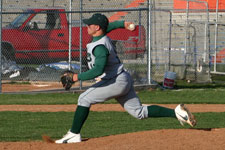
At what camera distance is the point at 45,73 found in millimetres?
16656

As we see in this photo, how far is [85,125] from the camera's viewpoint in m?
10.0

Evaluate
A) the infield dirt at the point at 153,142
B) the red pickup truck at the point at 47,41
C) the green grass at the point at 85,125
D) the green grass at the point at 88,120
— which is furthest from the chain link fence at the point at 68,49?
the infield dirt at the point at 153,142

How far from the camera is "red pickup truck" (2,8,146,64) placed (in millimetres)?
17141

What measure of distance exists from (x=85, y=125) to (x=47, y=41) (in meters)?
8.24

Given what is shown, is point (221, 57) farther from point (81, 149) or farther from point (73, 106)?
point (81, 149)

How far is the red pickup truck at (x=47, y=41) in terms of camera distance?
17.1m

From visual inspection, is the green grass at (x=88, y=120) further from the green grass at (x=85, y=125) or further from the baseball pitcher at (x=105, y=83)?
the baseball pitcher at (x=105, y=83)

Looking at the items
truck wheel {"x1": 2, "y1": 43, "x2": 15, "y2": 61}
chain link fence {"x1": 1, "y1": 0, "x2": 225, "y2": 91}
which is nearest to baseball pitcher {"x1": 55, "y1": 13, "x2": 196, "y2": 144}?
chain link fence {"x1": 1, "y1": 0, "x2": 225, "y2": 91}

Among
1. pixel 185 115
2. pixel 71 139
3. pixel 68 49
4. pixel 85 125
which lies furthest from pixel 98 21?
pixel 68 49

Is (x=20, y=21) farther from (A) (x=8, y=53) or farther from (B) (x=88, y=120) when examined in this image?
(B) (x=88, y=120)

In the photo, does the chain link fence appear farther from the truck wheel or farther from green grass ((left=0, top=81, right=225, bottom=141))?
green grass ((left=0, top=81, right=225, bottom=141))

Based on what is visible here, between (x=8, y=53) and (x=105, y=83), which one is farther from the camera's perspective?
(x=8, y=53)

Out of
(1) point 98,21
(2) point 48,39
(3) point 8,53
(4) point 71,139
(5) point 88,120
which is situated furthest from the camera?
(2) point 48,39

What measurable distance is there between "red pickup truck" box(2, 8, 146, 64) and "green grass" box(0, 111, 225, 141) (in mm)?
5757
